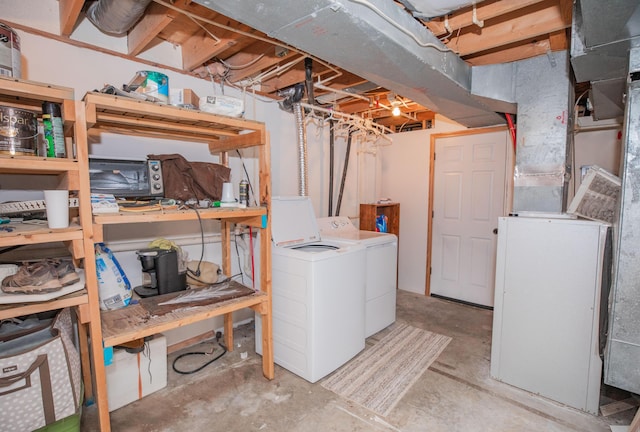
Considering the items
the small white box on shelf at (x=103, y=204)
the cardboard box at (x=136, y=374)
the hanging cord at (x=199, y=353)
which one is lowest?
the hanging cord at (x=199, y=353)

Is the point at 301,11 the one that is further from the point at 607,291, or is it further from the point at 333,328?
the point at 607,291

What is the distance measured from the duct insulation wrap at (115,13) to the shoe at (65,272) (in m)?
1.35

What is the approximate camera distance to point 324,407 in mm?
1895

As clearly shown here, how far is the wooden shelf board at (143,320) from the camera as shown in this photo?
5.00 feet

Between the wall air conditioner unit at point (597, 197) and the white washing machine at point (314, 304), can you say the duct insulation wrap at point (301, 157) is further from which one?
the wall air conditioner unit at point (597, 197)

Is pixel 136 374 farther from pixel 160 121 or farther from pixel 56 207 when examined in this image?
pixel 160 121

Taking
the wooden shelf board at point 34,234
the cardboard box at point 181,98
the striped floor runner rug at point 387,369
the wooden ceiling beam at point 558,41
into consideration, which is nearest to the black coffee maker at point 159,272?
the wooden shelf board at point 34,234

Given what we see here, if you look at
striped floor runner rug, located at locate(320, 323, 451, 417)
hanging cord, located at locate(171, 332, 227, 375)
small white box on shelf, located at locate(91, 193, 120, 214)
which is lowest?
striped floor runner rug, located at locate(320, 323, 451, 417)

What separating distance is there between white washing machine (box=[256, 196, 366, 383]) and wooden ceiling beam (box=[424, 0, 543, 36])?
1.51 meters

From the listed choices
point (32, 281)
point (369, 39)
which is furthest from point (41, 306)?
point (369, 39)

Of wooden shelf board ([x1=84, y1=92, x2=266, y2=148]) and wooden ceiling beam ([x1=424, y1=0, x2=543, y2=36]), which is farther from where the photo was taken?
wooden ceiling beam ([x1=424, y1=0, x2=543, y2=36])

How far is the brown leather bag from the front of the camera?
6.50 ft

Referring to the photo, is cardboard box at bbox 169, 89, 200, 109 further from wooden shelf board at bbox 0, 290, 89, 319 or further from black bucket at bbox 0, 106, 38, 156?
wooden shelf board at bbox 0, 290, 89, 319

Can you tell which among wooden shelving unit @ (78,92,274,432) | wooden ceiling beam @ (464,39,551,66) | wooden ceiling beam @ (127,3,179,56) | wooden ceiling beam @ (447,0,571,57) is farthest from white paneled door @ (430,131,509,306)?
wooden ceiling beam @ (127,3,179,56)
